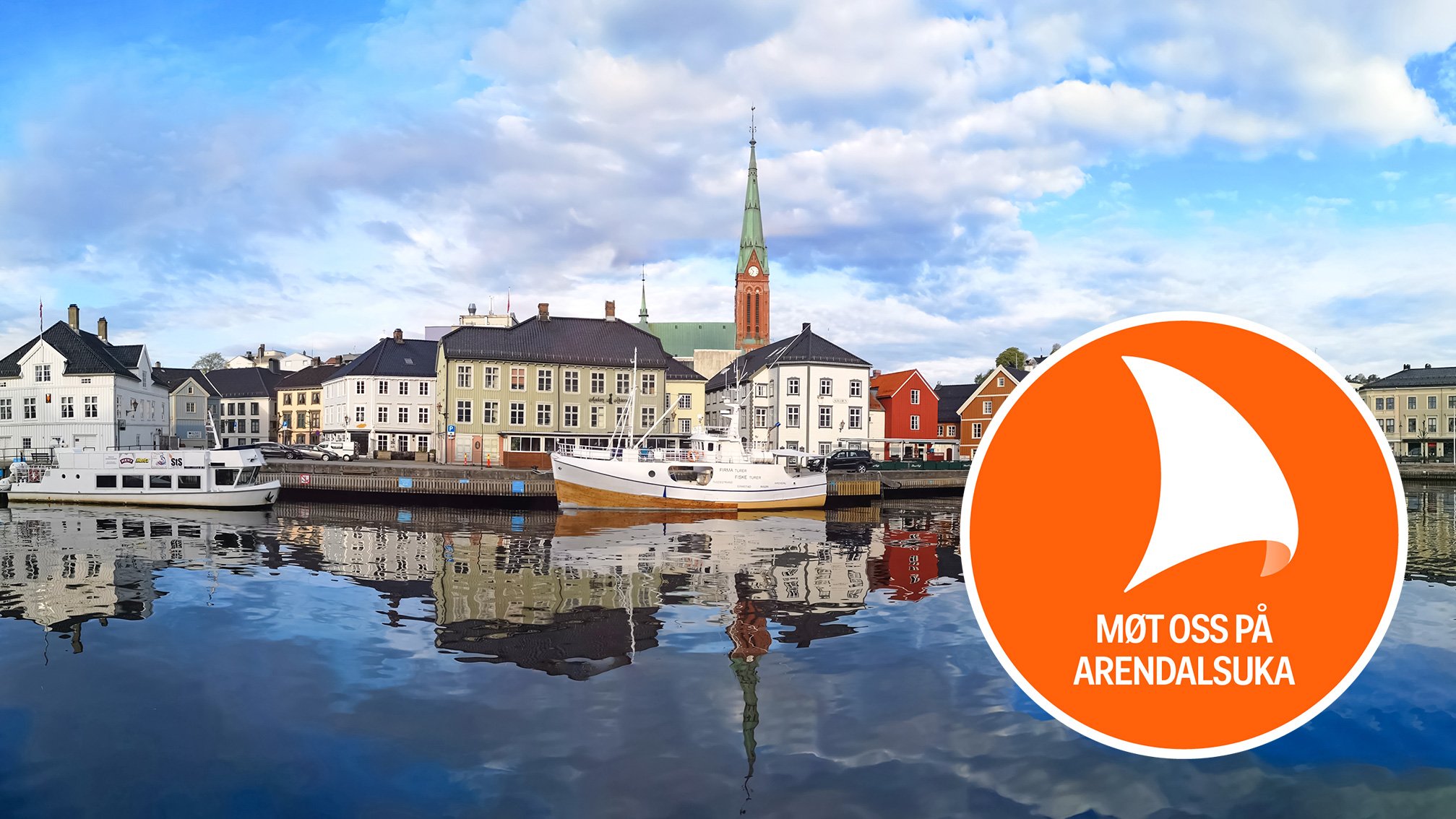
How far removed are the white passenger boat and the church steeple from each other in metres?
75.6

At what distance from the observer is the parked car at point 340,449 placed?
65062mm

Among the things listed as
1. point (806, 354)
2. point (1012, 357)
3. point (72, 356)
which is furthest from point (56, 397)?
point (1012, 357)

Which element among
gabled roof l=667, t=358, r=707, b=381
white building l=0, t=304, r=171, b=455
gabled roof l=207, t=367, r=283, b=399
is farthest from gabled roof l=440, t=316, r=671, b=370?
gabled roof l=207, t=367, r=283, b=399

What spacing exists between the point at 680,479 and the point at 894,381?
117 feet

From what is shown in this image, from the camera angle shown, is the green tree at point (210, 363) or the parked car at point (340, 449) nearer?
the parked car at point (340, 449)

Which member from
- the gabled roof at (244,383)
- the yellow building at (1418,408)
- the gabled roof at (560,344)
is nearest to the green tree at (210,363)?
the gabled roof at (244,383)

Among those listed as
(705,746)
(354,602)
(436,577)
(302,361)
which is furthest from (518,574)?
(302,361)

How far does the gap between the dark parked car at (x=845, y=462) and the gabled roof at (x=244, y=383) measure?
71132 millimetres

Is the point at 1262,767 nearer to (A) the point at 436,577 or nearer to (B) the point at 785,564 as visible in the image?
(B) the point at 785,564

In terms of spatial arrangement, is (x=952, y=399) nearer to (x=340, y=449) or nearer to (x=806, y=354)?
(x=806, y=354)

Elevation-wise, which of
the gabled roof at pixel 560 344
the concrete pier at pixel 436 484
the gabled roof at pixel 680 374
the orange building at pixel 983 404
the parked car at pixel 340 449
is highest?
the gabled roof at pixel 560 344

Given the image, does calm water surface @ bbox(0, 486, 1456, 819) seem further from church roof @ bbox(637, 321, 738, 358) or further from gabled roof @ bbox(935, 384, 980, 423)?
church roof @ bbox(637, 321, 738, 358)

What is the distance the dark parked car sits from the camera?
197 ft

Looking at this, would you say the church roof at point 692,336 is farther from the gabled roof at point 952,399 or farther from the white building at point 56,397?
the white building at point 56,397
